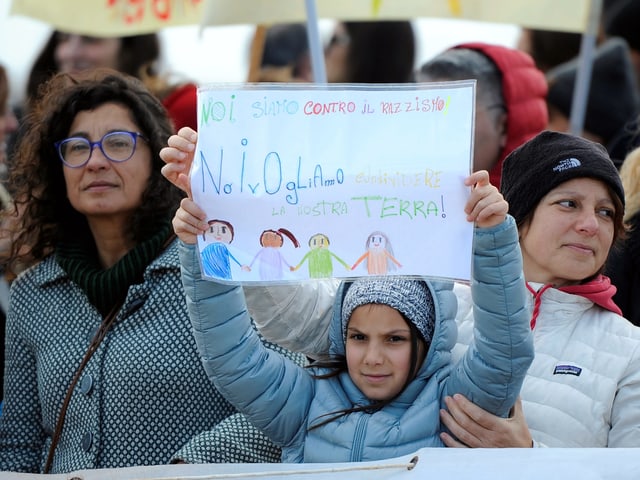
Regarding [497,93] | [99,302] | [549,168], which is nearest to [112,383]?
[99,302]

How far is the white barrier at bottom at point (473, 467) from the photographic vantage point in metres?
2.89

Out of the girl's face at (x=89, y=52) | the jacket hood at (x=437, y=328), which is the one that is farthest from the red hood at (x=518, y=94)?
the girl's face at (x=89, y=52)

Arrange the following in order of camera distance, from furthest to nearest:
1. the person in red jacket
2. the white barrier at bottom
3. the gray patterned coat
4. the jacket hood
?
the person in red jacket, the gray patterned coat, the jacket hood, the white barrier at bottom

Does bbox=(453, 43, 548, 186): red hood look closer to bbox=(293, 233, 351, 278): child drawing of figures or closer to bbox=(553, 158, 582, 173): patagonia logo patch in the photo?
bbox=(553, 158, 582, 173): patagonia logo patch

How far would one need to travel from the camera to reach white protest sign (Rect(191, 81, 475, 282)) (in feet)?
10.2

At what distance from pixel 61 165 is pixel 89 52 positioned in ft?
8.61

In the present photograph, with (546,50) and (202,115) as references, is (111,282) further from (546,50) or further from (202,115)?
(546,50)

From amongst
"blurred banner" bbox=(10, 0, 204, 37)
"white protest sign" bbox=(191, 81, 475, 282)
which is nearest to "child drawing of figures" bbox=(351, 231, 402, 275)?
"white protest sign" bbox=(191, 81, 475, 282)

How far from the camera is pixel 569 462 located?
2.92 meters

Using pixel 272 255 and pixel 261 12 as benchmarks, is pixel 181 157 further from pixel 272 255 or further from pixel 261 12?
pixel 261 12

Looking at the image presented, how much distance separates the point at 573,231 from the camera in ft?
11.6

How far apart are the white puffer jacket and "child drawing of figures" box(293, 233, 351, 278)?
1.86 ft

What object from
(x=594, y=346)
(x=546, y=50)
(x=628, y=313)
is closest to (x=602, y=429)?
(x=594, y=346)

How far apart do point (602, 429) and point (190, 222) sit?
1160 millimetres
